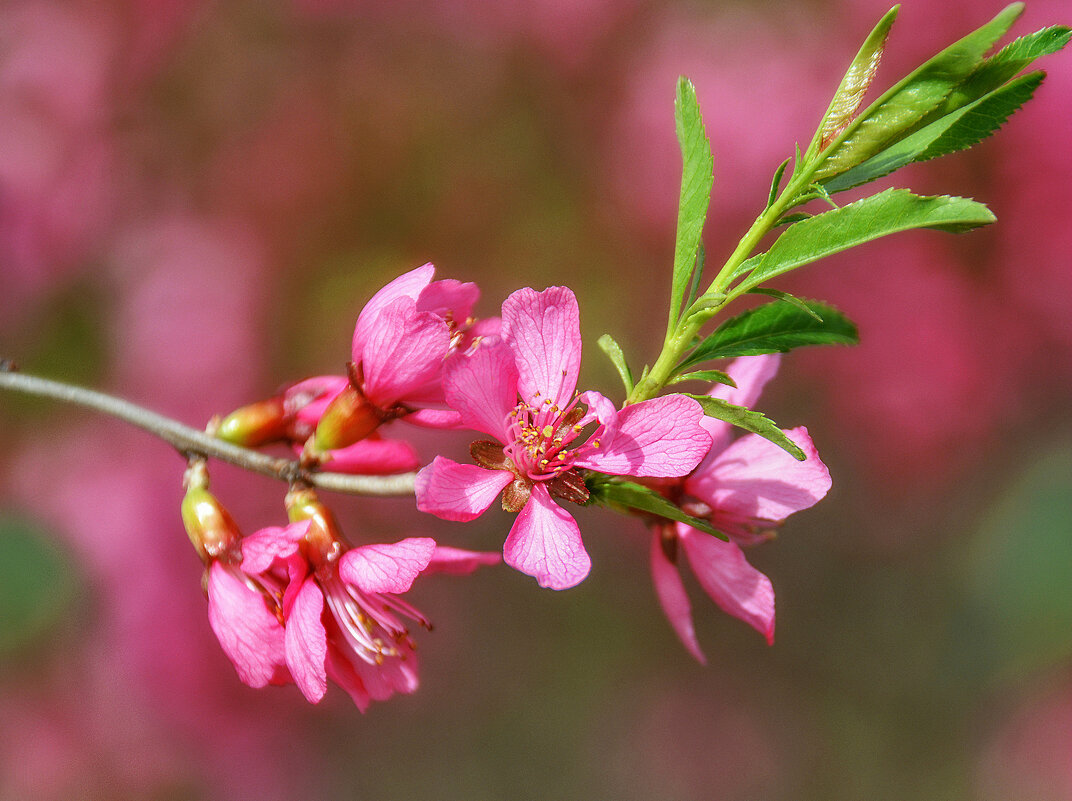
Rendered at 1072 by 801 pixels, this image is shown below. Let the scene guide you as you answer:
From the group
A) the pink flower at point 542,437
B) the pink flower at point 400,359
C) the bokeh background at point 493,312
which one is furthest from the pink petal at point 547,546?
the bokeh background at point 493,312

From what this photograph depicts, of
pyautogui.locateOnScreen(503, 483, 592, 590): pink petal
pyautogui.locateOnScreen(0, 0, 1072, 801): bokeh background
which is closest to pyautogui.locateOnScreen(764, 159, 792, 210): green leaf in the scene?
pyautogui.locateOnScreen(503, 483, 592, 590): pink petal

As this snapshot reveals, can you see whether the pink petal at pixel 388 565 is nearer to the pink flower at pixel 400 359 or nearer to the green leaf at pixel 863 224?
the pink flower at pixel 400 359

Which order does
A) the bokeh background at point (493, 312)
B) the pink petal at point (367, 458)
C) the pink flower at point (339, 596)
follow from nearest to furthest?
the pink flower at point (339, 596), the pink petal at point (367, 458), the bokeh background at point (493, 312)

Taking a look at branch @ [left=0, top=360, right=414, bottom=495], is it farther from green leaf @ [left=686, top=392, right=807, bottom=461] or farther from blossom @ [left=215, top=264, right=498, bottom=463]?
green leaf @ [left=686, top=392, right=807, bottom=461]

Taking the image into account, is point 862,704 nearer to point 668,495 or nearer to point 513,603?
point 513,603

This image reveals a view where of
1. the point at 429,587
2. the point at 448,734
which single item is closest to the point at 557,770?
the point at 448,734

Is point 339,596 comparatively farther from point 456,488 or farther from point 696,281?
point 696,281
